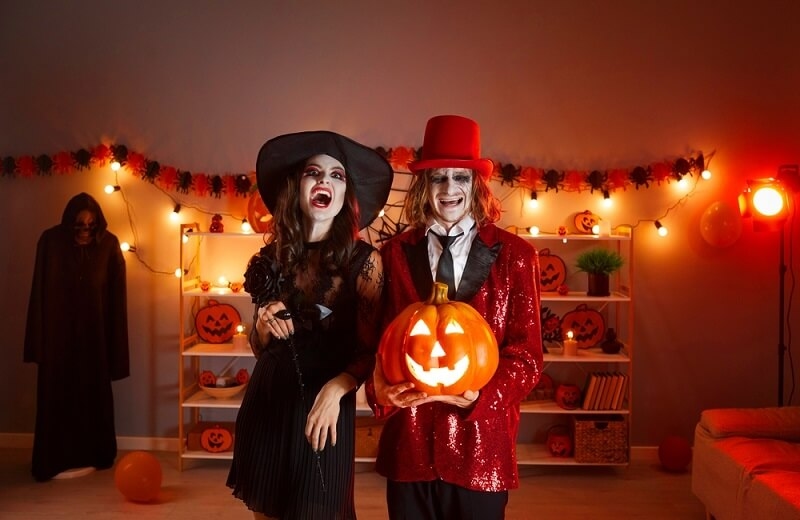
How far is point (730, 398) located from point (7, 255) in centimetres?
475

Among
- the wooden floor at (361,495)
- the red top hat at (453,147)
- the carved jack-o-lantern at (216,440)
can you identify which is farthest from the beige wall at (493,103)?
the red top hat at (453,147)

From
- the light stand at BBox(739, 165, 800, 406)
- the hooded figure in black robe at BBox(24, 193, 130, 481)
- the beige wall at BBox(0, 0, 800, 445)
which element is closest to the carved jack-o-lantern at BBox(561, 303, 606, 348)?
the beige wall at BBox(0, 0, 800, 445)

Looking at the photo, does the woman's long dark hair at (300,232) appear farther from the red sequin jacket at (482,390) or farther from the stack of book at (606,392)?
the stack of book at (606,392)

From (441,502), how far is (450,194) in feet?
2.66

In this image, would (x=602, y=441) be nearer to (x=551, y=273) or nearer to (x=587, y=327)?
(x=587, y=327)

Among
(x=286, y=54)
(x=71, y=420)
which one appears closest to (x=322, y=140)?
(x=286, y=54)

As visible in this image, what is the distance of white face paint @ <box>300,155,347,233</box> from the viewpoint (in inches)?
79.9

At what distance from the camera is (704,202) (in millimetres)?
4801

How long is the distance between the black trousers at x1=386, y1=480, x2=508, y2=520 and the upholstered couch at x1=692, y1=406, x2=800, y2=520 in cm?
160

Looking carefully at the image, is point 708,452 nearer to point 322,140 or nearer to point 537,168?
point 537,168

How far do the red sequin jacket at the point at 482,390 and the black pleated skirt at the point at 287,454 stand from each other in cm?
13

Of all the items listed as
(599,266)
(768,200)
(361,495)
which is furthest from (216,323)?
(768,200)

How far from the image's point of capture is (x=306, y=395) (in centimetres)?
199

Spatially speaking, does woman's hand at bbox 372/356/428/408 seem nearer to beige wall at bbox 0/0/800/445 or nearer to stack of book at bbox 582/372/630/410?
stack of book at bbox 582/372/630/410
